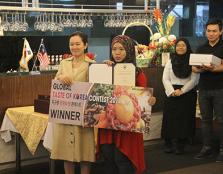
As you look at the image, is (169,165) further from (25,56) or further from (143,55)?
(25,56)

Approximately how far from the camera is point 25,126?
13.1 feet

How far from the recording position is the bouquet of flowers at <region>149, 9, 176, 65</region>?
5.61m

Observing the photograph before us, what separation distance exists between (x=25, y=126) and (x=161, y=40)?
7.60ft

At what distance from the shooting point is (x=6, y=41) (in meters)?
4.63

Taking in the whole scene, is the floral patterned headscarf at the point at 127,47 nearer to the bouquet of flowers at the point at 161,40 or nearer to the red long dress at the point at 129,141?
the red long dress at the point at 129,141

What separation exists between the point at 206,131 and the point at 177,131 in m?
0.38

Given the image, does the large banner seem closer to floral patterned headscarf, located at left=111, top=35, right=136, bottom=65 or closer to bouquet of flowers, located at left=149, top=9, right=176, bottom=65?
floral patterned headscarf, located at left=111, top=35, right=136, bottom=65

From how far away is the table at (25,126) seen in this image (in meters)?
3.83

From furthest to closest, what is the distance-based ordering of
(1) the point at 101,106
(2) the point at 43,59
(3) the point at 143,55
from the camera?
(3) the point at 143,55
(2) the point at 43,59
(1) the point at 101,106

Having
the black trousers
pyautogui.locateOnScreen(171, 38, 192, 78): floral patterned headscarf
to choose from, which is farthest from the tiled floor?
the black trousers

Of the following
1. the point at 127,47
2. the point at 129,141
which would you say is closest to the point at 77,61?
the point at 127,47

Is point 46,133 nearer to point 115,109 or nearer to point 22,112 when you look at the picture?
point 22,112

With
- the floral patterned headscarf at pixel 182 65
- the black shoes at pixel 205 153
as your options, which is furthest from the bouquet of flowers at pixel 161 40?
the black shoes at pixel 205 153

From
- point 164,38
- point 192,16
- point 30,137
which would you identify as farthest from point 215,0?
point 30,137
